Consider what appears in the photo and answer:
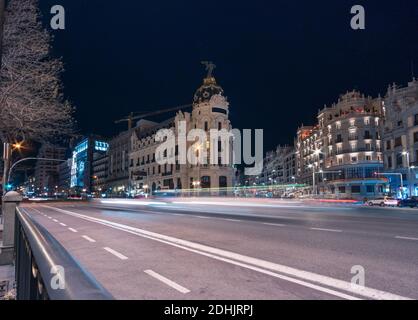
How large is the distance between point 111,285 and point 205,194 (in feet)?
155

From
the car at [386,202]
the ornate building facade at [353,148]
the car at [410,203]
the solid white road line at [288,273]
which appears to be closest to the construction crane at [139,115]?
the ornate building facade at [353,148]

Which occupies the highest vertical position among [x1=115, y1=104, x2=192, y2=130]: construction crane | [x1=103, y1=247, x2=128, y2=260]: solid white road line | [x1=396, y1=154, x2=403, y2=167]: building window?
[x1=115, y1=104, x2=192, y2=130]: construction crane

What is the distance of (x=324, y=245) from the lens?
9.17m

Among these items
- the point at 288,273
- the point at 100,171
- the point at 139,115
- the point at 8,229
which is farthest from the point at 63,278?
the point at 139,115

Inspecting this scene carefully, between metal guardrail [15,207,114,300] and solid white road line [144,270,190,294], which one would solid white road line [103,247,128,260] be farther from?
metal guardrail [15,207,114,300]

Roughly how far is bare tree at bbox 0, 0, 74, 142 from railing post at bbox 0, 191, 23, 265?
9.62 ft

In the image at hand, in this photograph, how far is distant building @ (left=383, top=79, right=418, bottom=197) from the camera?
53125 mm

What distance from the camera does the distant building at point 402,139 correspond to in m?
53.1

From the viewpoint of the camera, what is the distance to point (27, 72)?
1216 cm

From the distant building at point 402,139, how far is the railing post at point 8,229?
55.6 m

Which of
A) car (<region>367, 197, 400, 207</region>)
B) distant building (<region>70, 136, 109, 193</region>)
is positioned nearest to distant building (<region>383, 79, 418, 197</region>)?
car (<region>367, 197, 400, 207</region>)

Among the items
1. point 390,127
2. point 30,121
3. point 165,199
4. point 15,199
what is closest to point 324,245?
point 15,199

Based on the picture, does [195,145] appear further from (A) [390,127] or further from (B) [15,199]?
(B) [15,199]

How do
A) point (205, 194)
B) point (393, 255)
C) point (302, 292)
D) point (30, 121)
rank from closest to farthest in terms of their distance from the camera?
point (302, 292), point (393, 255), point (30, 121), point (205, 194)
